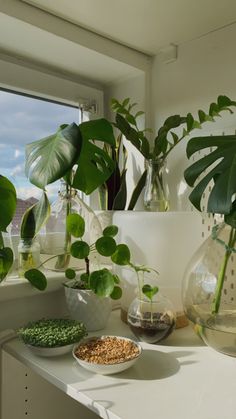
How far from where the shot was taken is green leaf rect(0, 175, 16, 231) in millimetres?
814

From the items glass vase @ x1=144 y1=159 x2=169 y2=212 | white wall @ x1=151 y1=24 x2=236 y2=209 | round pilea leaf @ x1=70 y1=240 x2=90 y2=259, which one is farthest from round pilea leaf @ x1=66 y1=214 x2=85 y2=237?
white wall @ x1=151 y1=24 x2=236 y2=209

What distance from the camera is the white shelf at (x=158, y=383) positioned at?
0.60 metres

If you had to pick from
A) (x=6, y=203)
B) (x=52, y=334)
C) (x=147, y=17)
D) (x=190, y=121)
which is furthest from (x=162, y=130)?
(x=52, y=334)

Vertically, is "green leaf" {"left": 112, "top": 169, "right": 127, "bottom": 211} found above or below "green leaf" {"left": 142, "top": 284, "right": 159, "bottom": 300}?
above

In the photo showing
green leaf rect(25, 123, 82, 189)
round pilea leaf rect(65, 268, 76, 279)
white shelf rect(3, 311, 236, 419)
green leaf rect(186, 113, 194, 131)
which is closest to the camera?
white shelf rect(3, 311, 236, 419)

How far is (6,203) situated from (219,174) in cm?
47

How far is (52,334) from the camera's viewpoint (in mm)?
808

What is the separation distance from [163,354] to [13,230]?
61 cm

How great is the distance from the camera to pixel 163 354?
0.82 m

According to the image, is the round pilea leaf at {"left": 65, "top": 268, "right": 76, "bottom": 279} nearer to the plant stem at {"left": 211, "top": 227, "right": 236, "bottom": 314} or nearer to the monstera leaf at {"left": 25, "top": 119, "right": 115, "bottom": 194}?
the monstera leaf at {"left": 25, "top": 119, "right": 115, "bottom": 194}

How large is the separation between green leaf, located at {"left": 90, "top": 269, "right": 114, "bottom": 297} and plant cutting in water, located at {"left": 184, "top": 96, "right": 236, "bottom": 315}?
0.25m

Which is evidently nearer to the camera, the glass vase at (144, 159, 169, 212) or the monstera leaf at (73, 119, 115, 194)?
the monstera leaf at (73, 119, 115, 194)

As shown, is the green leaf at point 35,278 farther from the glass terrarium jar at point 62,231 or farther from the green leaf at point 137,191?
the green leaf at point 137,191

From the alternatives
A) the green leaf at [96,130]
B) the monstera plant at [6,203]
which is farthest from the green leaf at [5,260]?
the green leaf at [96,130]
